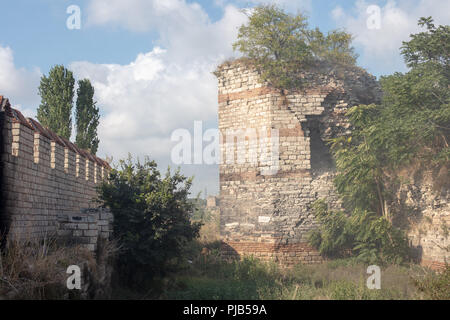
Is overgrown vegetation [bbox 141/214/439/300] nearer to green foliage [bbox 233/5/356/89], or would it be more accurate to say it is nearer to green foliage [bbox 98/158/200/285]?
green foliage [bbox 98/158/200/285]

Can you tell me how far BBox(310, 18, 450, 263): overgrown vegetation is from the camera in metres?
10.7

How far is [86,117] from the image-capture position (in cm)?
1972

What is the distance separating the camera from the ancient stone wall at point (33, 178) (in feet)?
22.9

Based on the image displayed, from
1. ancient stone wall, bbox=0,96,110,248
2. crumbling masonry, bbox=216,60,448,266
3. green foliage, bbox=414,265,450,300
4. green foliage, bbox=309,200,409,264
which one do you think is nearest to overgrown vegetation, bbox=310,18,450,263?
green foliage, bbox=309,200,409,264

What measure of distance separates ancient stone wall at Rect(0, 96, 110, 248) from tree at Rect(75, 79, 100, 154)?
9.28 m

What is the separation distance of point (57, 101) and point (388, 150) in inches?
576

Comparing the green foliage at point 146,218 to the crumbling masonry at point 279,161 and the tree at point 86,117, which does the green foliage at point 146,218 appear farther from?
the tree at point 86,117

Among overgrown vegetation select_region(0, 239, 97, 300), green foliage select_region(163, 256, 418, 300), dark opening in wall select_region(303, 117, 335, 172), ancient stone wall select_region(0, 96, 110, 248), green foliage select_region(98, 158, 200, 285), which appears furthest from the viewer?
dark opening in wall select_region(303, 117, 335, 172)

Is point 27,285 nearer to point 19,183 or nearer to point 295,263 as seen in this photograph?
point 19,183

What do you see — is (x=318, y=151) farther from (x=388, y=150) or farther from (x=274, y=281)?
(x=274, y=281)

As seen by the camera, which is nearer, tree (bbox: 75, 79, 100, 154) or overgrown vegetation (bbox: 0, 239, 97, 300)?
overgrown vegetation (bbox: 0, 239, 97, 300)

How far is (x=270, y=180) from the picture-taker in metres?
12.3
